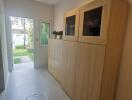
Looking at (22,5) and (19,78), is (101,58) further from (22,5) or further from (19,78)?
(22,5)

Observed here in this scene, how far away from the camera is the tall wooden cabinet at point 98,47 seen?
124 cm

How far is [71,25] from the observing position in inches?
84.1

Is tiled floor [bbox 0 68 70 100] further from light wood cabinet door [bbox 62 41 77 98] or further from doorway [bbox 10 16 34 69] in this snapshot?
doorway [bbox 10 16 34 69]

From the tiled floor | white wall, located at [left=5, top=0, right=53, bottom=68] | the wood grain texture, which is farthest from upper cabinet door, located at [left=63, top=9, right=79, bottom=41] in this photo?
white wall, located at [left=5, top=0, right=53, bottom=68]

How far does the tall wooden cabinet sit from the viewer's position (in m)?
1.24

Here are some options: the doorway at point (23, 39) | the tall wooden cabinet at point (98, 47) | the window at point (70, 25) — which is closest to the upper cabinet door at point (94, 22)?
the tall wooden cabinet at point (98, 47)

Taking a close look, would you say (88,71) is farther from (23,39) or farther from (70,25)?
(23,39)

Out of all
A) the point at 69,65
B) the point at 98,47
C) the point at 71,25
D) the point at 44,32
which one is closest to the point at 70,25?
the point at 71,25

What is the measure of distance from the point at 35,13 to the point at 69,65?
2717 millimetres

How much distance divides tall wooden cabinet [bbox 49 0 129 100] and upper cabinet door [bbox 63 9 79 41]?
40 millimetres

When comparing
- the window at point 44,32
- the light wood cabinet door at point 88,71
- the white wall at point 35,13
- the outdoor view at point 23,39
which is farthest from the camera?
the outdoor view at point 23,39

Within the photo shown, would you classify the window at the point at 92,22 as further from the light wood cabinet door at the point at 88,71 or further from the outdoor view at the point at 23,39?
the outdoor view at the point at 23,39

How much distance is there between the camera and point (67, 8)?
3043mm

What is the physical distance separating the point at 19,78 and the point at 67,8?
275 cm
